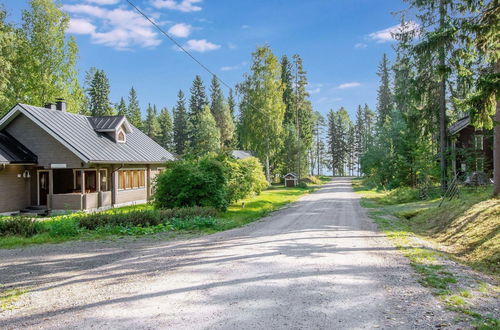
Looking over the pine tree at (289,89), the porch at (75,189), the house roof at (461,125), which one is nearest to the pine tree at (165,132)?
the pine tree at (289,89)

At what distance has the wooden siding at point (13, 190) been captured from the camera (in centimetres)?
1869

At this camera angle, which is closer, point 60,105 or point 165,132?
point 60,105

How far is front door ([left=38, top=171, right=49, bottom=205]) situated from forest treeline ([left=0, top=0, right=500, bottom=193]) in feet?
24.7

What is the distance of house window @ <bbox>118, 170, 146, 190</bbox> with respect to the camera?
2282 cm

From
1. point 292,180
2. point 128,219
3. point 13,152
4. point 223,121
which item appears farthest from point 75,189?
point 223,121

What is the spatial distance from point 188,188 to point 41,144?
997cm

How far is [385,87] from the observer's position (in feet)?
211

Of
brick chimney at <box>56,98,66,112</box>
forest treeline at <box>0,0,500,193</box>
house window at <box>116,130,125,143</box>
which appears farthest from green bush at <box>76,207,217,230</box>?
brick chimney at <box>56,98,66,112</box>

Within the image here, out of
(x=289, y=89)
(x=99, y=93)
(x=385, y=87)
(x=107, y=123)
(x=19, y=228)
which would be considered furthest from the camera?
(x=385, y=87)

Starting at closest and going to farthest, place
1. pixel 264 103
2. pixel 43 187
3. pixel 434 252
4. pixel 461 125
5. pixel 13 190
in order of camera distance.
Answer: pixel 434 252, pixel 13 190, pixel 43 187, pixel 461 125, pixel 264 103

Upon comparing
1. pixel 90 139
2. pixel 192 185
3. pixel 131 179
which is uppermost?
pixel 90 139

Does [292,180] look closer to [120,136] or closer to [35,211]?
[120,136]

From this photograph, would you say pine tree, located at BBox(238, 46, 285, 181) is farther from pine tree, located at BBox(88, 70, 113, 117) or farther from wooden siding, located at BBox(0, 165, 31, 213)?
pine tree, located at BBox(88, 70, 113, 117)

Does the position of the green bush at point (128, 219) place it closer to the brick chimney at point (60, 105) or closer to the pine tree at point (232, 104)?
the brick chimney at point (60, 105)
